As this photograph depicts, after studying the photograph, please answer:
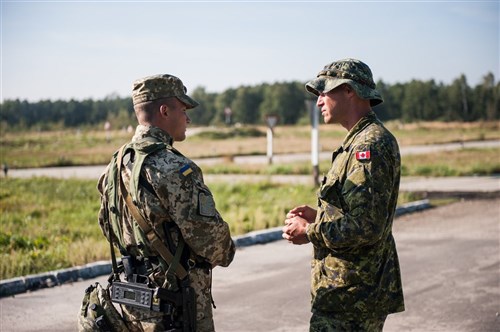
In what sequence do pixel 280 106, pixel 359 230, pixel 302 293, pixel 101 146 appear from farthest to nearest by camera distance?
1. pixel 280 106
2. pixel 101 146
3. pixel 302 293
4. pixel 359 230

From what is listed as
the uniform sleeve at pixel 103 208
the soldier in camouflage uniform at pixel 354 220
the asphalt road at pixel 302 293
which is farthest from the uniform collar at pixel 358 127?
the asphalt road at pixel 302 293

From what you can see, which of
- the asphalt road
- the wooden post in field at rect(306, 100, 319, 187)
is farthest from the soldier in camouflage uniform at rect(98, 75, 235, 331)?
the wooden post in field at rect(306, 100, 319, 187)

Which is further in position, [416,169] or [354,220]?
[416,169]

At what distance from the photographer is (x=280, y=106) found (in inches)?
4813

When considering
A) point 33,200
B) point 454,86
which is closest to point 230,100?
point 454,86

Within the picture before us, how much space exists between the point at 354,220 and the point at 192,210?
805 millimetres

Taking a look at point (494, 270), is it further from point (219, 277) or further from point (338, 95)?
point (338, 95)

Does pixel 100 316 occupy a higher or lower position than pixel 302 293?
higher

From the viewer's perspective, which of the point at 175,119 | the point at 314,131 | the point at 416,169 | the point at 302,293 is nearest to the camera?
the point at 175,119

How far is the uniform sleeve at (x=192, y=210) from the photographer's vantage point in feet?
11.4

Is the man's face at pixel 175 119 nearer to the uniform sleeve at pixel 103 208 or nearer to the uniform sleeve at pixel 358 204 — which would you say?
the uniform sleeve at pixel 103 208

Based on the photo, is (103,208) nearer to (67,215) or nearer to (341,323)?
(341,323)

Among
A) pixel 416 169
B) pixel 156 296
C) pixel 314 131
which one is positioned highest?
pixel 314 131

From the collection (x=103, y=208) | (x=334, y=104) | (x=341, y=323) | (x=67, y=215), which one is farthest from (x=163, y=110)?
(x=67, y=215)
